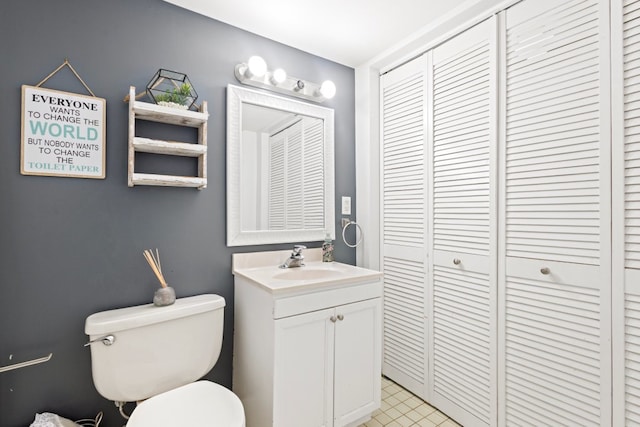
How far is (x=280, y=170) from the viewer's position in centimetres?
196

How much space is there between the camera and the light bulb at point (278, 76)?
6.12 ft

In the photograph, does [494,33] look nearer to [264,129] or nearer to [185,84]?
[264,129]

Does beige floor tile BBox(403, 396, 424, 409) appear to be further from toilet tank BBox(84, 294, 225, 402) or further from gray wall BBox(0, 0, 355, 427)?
toilet tank BBox(84, 294, 225, 402)

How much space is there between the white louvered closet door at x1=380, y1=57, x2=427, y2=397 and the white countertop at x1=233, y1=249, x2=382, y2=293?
38cm

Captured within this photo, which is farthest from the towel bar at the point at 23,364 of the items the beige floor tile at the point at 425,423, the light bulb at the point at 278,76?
the beige floor tile at the point at 425,423

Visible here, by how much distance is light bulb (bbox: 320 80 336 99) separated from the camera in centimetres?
207

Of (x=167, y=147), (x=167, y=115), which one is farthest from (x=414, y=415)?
(x=167, y=115)

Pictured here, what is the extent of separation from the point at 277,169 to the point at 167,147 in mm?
656

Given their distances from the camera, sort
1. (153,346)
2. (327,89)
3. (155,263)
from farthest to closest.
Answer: (327,89) < (155,263) < (153,346)

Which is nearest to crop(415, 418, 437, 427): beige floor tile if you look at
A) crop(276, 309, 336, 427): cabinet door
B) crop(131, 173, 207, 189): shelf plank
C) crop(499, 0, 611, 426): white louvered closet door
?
crop(499, 0, 611, 426): white louvered closet door

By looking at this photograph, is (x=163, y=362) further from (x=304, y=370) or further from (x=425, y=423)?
(x=425, y=423)

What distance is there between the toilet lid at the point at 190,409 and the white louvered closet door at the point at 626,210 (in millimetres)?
1454

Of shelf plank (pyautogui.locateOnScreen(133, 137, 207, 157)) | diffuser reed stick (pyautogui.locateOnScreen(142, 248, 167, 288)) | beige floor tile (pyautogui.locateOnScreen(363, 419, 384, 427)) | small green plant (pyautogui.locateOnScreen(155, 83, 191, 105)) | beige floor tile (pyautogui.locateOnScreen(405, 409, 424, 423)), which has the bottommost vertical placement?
beige floor tile (pyautogui.locateOnScreen(363, 419, 384, 427))

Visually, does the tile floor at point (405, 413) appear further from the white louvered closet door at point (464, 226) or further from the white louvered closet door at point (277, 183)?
the white louvered closet door at point (277, 183)
